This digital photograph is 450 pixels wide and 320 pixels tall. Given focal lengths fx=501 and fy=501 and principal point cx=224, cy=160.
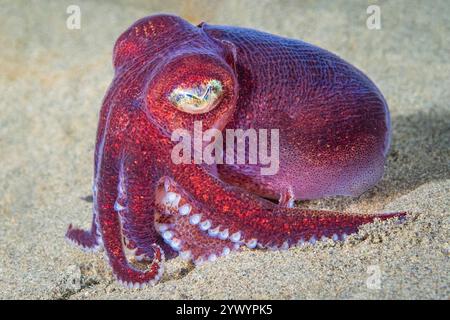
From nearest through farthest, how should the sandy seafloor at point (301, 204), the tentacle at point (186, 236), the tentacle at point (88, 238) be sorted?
the sandy seafloor at point (301, 204)
the tentacle at point (186, 236)
the tentacle at point (88, 238)

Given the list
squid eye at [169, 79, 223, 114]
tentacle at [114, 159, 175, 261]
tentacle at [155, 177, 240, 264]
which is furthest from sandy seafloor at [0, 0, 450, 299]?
A: squid eye at [169, 79, 223, 114]

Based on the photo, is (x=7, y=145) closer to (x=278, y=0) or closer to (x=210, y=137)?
(x=210, y=137)

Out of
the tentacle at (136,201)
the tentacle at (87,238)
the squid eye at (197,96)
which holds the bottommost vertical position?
the tentacle at (87,238)

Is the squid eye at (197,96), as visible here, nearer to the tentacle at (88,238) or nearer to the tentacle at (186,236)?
the tentacle at (186,236)

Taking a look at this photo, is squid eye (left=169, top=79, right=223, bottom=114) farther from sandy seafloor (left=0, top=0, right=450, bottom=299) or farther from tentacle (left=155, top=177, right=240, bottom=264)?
sandy seafloor (left=0, top=0, right=450, bottom=299)

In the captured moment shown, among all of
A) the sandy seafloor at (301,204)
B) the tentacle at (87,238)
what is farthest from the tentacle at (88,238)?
the sandy seafloor at (301,204)

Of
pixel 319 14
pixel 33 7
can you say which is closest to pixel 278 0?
pixel 319 14

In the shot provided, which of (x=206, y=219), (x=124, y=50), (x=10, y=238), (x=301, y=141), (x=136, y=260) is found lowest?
(x=10, y=238)

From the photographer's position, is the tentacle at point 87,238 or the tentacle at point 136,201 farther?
the tentacle at point 87,238
